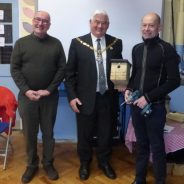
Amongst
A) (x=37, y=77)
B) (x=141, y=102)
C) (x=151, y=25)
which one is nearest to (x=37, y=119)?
(x=37, y=77)

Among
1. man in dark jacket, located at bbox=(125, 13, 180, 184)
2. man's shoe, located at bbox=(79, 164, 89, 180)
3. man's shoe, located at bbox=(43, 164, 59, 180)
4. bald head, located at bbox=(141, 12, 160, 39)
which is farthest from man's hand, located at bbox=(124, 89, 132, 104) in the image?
man's shoe, located at bbox=(43, 164, 59, 180)

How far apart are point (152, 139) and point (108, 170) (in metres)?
0.68

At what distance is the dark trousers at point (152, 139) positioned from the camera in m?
2.30

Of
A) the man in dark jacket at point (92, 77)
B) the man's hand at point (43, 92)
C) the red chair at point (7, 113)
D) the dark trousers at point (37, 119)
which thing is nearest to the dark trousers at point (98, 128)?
the man in dark jacket at point (92, 77)

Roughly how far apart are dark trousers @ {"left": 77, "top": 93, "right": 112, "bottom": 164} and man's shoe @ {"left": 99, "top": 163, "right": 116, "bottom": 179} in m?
0.04

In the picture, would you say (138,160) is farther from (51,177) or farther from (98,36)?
(98,36)

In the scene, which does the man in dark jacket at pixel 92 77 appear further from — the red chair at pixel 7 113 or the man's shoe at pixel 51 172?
the red chair at pixel 7 113

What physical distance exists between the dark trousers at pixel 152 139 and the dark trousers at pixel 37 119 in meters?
0.73

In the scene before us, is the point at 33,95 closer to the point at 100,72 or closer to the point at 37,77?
the point at 37,77

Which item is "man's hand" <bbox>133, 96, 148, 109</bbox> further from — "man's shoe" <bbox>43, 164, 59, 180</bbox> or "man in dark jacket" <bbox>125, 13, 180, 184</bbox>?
"man's shoe" <bbox>43, 164, 59, 180</bbox>

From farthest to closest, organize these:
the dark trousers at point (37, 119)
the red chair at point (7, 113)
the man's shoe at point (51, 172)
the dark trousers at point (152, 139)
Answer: the red chair at point (7, 113), the man's shoe at point (51, 172), the dark trousers at point (37, 119), the dark trousers at point (152, 139)

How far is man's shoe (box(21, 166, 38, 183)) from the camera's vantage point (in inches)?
106

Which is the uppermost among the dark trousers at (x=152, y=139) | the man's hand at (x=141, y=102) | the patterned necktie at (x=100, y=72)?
the patterned necktie at (x=100, y=72)

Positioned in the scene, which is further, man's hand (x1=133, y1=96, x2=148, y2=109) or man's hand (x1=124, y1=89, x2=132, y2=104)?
man's hand (x1=124, y1=89, x2=132, y2=104)
